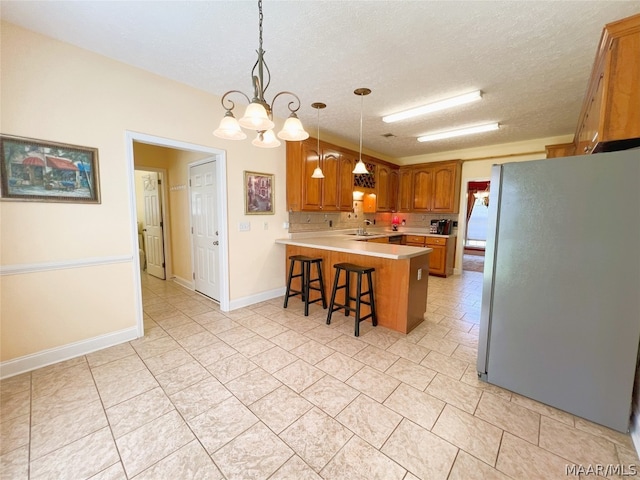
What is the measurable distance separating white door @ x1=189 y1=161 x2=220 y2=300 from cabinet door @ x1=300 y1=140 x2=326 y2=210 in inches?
52.4

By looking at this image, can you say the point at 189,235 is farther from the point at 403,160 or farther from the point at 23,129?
the point at 403,160

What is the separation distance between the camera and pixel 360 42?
7.11 feet

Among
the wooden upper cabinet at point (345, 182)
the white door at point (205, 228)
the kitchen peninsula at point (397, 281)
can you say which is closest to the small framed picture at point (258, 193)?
the white door at point (205, 228)

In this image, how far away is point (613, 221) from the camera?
1577mm

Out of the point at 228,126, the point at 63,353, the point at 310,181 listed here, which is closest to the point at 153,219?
the point at 63,353

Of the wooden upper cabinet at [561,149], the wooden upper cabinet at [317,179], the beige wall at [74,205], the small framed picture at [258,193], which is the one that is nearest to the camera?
the beige wall at [74,205]

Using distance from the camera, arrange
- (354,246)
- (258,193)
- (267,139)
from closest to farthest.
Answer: (267,139) → (354,246) → (258,193)

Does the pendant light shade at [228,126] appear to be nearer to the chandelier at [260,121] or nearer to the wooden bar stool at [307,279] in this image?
the chandelier at [260,121]

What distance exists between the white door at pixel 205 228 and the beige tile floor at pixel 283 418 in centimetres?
132

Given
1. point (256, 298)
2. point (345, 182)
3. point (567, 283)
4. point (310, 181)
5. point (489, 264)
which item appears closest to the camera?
point (567, 283)

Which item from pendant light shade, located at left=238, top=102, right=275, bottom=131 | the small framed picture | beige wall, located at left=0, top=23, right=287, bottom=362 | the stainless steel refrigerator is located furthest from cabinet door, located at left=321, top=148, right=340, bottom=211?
pendant light shade, located at left=238, top=102, right=275, bottom=131

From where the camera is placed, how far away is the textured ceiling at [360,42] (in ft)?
6.01

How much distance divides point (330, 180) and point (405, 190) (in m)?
2.75

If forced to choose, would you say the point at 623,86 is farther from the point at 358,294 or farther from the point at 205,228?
the point at 205,228
